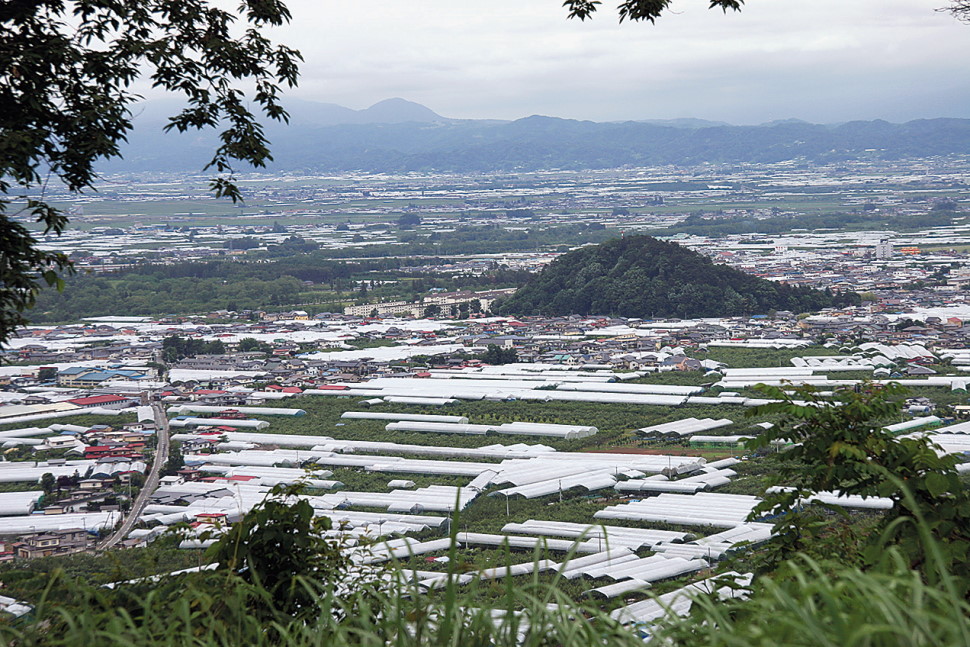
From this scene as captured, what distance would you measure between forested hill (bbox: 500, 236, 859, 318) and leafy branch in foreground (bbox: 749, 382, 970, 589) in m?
28.0

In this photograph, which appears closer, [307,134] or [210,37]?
[210,37]

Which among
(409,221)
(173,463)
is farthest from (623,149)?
(173,463)

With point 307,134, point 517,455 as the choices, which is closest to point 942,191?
point 517,455

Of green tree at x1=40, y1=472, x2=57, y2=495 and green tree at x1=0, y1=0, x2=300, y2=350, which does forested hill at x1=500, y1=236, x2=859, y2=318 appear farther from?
green tree at x1=0, y1=0, x2=300, y2=350

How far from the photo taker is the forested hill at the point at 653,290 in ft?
101

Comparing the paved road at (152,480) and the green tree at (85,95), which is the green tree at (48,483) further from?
the green tree at (85,95)

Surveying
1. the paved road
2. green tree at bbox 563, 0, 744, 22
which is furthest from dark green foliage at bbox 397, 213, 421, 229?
green tree at bbox 563, 0, 744, 22

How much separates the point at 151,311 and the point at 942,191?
5832 cm

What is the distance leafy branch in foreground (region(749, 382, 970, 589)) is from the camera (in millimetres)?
2486

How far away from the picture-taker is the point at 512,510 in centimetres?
1169

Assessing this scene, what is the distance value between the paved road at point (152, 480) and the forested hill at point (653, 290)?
15.4 m

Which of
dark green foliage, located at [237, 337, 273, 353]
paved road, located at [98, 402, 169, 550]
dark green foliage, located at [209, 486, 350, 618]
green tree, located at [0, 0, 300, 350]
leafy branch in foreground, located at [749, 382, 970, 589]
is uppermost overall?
green tree, located at [0, 0, 300, 350]

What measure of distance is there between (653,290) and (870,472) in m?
29.0

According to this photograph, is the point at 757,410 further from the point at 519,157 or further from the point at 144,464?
the point at 519,157
